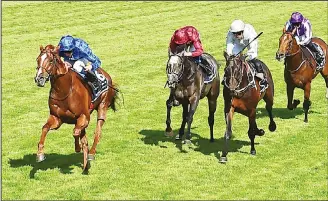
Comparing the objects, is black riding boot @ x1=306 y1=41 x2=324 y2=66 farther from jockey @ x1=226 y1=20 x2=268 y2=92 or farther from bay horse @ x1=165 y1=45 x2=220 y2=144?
bay horse @ x1=165 y1=45 x2=220 y2=144

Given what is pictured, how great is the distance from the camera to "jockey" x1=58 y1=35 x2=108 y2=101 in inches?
470

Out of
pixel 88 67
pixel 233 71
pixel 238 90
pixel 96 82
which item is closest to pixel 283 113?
pixel 238 90

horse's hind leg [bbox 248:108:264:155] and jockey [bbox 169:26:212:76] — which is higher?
jockey [bbox 169:26:212:76]

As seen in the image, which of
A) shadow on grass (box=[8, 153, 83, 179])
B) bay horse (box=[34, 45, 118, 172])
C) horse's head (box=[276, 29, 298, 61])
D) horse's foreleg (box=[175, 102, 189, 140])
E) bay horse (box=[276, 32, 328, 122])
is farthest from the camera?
bay horse (box=[276, 32, 328, 122])

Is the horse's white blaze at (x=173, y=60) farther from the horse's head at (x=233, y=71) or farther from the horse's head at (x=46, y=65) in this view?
the horse's head at (x=46, y=65)

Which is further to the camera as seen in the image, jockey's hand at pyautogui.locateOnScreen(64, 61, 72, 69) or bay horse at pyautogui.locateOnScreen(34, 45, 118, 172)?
jockey's hand at pyautogui.locateOnScreen(64, 61, 72, 69)

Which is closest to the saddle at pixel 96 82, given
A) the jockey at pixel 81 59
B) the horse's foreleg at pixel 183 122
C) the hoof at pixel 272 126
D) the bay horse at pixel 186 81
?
the jockey at pixel 81 59

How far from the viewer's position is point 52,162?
42.6 ft

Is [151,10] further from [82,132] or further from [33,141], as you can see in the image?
[82,132]

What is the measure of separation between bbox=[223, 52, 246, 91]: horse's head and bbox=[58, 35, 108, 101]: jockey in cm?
258

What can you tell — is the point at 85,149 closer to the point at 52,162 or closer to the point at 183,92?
the point at 52,162

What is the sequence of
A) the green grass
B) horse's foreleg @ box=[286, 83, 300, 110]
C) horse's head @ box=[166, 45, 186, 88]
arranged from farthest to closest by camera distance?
horse's foreleg @ box=[286, 83, 300, 110] < horse's head @ box=[166, 45, 186, 88] < the green grass

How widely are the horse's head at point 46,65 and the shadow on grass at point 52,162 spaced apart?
2205 mm

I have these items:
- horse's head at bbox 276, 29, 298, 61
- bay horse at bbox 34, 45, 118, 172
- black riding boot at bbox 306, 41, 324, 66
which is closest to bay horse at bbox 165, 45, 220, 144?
bay horse at bbox 34, 45, 118, 172
